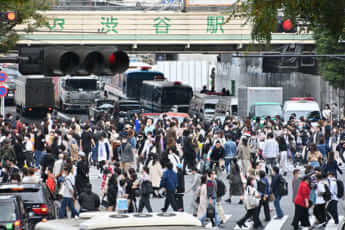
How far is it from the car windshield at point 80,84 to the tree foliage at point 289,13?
4397 centimetres

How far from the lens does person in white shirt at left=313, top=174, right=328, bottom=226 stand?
17797mm

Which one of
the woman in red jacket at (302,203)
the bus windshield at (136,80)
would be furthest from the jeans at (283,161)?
the bus windshield at (136,80)

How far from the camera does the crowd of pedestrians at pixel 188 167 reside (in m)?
17.9

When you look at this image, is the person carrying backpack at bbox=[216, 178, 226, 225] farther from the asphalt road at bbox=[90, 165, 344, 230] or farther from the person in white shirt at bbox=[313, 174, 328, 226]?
the person in white shirt at bbox=[313, 174, 328, 226]

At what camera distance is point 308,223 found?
58.9 feet

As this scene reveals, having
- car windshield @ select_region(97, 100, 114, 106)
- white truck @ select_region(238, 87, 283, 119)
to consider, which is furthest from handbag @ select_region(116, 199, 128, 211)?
car windshield @ select_region(97, 100, 114, 106)

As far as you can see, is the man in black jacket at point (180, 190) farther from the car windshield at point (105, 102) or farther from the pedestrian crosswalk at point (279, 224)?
the car windshield at point (105, 102)

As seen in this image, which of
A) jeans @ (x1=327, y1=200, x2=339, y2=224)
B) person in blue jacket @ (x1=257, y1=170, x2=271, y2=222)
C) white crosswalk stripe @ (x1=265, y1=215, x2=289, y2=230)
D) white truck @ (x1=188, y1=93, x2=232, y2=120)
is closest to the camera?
jeans @ (x1=327, y1=200, x2=339, y2=224)

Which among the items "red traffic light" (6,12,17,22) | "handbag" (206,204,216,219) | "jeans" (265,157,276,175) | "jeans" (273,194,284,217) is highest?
"red traffic light" (6,12,17,22)

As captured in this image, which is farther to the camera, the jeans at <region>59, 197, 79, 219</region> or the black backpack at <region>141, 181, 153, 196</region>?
the black backpack at <region>141, 181, 153, 196</region>

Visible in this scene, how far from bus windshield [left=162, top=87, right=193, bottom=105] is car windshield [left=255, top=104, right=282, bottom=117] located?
9.99 m

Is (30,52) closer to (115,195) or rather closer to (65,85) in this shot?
(115,195)

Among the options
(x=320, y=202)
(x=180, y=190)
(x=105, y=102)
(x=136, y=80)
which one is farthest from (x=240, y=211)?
(x=136, y=80)

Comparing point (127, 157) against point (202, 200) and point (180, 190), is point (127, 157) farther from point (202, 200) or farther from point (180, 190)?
point (202, 200)
